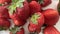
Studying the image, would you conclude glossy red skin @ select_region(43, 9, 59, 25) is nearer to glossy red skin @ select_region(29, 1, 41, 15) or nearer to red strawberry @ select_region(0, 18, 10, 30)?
glossy red skin @ select_region(29, 1, 41, 15)

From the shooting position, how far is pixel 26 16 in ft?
2.18

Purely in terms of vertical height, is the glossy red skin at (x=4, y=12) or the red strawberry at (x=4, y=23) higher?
the glossy red skin at (x=4, y=12)

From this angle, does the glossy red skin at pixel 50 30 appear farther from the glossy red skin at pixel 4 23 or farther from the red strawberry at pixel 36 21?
the glossy red skin at pixel 4 23

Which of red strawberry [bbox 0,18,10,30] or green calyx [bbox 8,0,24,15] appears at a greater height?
green calyx [bbox 8,0,24,15]

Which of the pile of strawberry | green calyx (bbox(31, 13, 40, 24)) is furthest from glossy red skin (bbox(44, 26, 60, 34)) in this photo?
green calyx (bbox(31, 13, 40, 24))

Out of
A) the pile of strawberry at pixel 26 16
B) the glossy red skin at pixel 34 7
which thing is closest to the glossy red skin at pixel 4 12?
the pile of strawberry at pixel 26 16

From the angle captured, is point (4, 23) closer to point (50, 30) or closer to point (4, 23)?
point (4, 23)

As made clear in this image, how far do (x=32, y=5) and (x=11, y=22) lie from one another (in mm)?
140

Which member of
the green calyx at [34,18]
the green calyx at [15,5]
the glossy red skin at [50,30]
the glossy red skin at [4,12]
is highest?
the green calyx at [15,5]

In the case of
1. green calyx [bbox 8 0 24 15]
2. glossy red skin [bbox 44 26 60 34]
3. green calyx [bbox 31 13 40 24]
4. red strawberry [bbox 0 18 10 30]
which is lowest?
glossy red skin [bbox 44 26 60 34]

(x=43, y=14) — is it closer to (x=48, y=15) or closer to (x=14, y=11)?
(x=48, y=15)

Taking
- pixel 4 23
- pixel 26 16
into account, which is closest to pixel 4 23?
pixel 4 23

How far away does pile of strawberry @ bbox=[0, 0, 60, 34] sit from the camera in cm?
63

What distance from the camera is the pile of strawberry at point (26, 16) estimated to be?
2.06 feet
